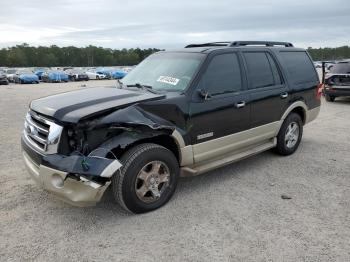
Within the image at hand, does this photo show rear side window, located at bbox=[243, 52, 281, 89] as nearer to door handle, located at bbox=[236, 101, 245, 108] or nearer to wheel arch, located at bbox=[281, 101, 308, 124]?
door handle, located at bbox=[236, 101, 245, 108]

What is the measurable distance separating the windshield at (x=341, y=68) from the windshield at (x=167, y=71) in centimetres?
965

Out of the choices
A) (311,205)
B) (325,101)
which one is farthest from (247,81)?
(325,101)

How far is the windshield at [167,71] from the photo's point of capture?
469cm

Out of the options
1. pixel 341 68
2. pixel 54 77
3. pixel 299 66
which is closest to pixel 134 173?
pixel 299 66

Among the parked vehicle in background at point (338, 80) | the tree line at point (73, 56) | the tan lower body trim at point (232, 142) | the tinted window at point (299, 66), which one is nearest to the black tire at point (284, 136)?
the tan lower body trim at point (232, 142)

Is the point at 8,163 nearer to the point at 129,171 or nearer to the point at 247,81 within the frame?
the point at 129,171

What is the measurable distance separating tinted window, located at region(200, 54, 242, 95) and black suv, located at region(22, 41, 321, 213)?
0.04 ft

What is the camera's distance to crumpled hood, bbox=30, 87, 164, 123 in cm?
373

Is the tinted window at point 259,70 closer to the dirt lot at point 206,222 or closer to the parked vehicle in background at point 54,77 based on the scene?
the dirt lot at point 206,222

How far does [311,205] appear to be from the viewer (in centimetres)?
438

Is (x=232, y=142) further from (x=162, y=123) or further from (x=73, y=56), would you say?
(x=73, y=56)

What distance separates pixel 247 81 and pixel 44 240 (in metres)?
3.33

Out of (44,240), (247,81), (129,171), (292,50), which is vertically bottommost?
(44,240)

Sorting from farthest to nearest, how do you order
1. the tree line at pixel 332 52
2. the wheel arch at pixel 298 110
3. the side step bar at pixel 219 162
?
1. the tree line at pixel 332 52
2. the wheel arch at pixel 298 110
3. the side step bar at pixel 219 162
